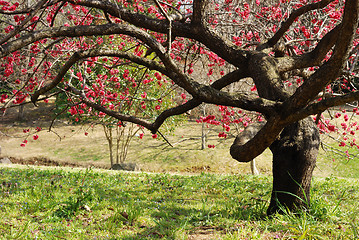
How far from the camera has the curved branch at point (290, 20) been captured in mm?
4742

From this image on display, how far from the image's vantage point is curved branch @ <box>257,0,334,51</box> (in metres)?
4.74

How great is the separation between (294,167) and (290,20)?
2.64 m

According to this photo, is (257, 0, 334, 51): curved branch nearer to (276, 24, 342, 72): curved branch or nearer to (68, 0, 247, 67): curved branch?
(276, 24, 342, 72): curved branch

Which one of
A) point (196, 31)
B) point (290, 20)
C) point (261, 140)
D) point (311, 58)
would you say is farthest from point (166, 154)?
point (261, 140)

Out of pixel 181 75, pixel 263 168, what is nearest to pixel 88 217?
pixel 181 75

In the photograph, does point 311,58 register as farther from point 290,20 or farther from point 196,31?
point 196,31

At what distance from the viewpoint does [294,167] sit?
3914mm

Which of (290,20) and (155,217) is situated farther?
(290,20)

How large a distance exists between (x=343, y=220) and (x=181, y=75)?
108 inches

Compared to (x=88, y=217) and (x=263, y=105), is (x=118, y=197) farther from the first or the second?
(x=263, y=105)

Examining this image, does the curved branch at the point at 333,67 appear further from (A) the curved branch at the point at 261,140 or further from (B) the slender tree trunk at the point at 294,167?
(B) the slender tree trunk at the point at 294,167

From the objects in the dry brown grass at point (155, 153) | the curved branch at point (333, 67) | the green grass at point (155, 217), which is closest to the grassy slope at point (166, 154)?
the dry brown grass at point (155, 153)

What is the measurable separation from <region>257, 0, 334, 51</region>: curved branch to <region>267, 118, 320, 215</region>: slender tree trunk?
1977mm

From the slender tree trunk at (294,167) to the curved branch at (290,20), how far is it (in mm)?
1977
